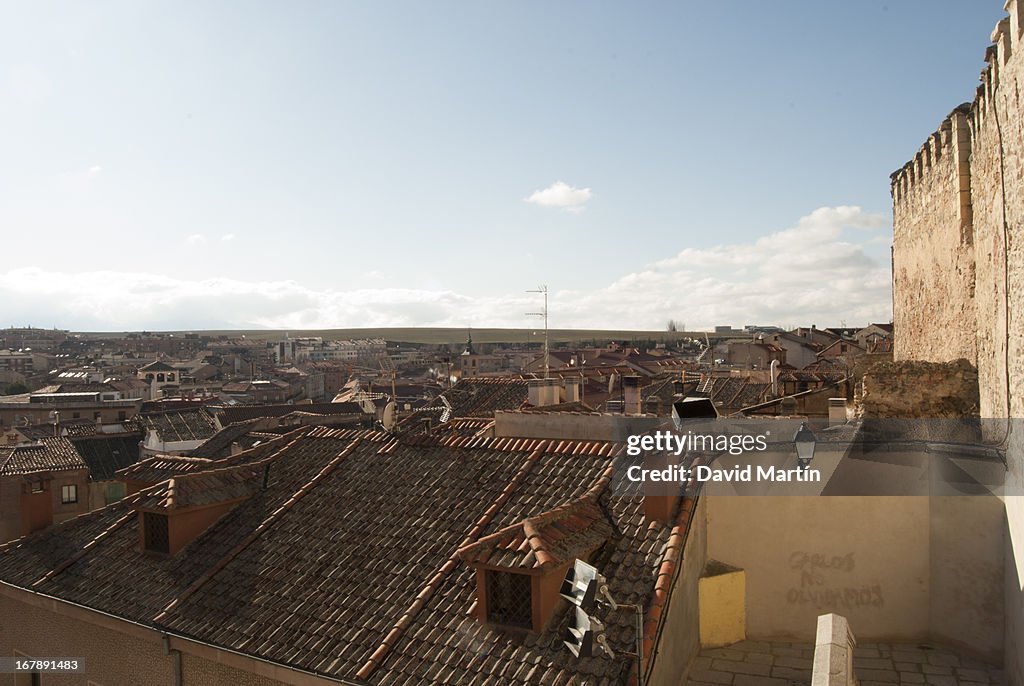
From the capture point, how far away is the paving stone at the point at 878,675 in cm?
748

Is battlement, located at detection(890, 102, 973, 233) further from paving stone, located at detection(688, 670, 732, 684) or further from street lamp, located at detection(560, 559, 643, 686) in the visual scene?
street lamp, located at detection(560, 559, 643, 686)

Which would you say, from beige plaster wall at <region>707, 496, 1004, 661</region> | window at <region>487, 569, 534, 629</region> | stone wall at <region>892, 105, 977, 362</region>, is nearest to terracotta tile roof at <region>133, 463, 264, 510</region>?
window at <region>487, 569, 534, 629</region>

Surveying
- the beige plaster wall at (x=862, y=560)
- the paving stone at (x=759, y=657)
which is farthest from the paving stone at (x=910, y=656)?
the paving stone at (x=759, y=657)

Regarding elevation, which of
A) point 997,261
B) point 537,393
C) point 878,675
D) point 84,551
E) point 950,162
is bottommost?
point 878,675

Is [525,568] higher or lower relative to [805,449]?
lower

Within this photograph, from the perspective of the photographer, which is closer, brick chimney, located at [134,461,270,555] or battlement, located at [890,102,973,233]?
brick chimney, located at [134,461,270,555]

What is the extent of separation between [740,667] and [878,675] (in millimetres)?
1404

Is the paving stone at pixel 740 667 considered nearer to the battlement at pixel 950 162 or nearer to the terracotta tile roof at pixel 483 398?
the battlement at pixel 950 162

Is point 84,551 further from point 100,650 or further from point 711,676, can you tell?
point 711,676

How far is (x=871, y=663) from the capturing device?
788 centimetres

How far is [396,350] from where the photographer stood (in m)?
146

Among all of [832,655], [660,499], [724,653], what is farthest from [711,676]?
[832,655]

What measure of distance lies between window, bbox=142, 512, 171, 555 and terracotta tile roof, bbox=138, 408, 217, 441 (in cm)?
2272

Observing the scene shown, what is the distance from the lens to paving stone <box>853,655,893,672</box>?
7770 millimetres
